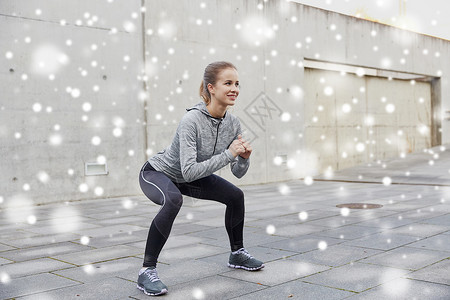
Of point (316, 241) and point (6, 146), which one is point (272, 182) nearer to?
point (6, 146)

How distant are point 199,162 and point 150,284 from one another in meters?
0.93

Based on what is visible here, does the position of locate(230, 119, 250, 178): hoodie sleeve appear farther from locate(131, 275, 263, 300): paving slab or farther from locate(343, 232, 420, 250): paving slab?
locate(343, 232, 420, 250): paving slab

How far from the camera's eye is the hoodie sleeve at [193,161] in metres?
3.46

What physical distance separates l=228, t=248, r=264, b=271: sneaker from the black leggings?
6 centimetres

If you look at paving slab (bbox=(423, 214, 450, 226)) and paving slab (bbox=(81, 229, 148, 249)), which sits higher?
paving slab (bbox=(423, 214, 450, 226))

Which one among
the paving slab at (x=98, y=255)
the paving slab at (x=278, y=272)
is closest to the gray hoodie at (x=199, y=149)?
the paving slab at (x=278, y=272)

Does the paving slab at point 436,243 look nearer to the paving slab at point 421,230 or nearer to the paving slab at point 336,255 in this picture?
the paving slab at point 421,230

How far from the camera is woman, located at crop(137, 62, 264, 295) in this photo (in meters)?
3.50

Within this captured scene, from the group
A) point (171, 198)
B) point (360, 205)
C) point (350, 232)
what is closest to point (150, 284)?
point (171, 198)

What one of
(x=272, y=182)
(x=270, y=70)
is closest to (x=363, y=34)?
(x=270, y=70)

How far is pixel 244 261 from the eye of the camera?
13.6 feet

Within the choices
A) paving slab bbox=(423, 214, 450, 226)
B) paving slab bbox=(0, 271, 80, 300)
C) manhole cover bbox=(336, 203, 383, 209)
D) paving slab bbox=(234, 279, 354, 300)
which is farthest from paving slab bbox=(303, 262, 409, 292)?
manhole cover bbox=(336, 203, 383, 209)

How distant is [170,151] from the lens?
149 inches

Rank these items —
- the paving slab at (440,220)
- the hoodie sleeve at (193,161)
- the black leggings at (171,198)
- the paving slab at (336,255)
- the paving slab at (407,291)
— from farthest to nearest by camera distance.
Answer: the paving slab at (440,220)
the paving slab at (336,255)
the black leggings at (171,198)
the hoodie sleeve at (193,161)
the paving slab at (407,291)
